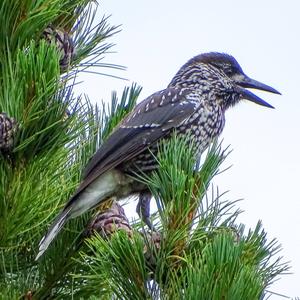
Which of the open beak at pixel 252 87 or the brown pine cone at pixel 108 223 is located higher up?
the open beak at pixel 252 87

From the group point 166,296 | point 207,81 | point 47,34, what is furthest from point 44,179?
point 207,81

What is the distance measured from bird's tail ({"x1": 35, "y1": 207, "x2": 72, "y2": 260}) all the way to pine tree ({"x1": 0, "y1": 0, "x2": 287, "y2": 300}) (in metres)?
0.05

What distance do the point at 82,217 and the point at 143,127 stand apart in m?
0.80

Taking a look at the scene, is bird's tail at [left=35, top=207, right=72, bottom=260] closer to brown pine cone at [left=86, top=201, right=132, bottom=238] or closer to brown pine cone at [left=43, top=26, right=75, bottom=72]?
brown pine cone at [left=86, top=201, right=132, bottom=238]

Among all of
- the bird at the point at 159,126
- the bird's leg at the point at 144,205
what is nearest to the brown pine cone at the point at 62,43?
the bird at the point at 159,126

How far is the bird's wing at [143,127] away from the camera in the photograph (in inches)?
144

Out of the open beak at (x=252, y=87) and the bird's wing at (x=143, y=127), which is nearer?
the bird's wing at (x=143, y=127)

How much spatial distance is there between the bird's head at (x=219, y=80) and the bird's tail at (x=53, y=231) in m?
1.47

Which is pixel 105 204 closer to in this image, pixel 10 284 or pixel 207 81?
pixel 10 284

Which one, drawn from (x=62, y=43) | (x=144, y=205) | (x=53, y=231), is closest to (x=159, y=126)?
(x=144, y=205)

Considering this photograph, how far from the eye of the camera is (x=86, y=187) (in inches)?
140

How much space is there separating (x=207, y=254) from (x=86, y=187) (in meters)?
1.29

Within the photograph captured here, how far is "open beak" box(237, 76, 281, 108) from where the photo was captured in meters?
4.59

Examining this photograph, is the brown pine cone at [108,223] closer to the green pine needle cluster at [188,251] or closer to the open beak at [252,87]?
the green pine needle cluster at [188,251]
